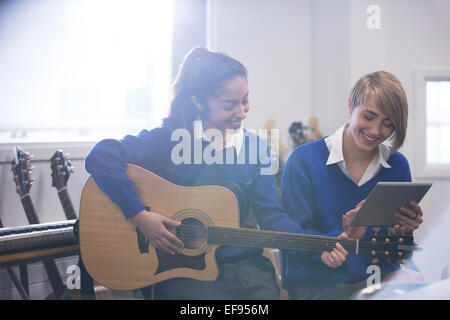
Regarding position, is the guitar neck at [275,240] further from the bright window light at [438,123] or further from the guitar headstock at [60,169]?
the guitar headstock at [60,169]

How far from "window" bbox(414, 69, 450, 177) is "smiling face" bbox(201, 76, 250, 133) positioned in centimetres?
56

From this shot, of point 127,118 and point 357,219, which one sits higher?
point 127,118

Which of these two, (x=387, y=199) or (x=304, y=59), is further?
(x=304, y=59)

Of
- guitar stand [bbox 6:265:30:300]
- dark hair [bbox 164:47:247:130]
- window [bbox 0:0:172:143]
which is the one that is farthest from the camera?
window [bbox 0:0:172:143]

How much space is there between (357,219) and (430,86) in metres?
0.56

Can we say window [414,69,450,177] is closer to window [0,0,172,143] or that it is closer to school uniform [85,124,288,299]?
school uniform [85,124,288,299]

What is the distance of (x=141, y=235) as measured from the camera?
1070 mm

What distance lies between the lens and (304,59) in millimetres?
1355

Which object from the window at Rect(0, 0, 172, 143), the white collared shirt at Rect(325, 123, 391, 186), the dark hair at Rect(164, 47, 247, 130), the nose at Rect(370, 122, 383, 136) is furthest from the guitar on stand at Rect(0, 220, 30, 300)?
the nose at Rect(370, 122, 383, 136)

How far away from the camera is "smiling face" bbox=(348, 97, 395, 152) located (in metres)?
1.05

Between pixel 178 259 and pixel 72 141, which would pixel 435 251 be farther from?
pixel 72 141

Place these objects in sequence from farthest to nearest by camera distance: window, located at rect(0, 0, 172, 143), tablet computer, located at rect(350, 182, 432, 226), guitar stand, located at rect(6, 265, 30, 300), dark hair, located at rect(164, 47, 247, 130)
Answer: window, located at rect(0, 0, 172, 143) → guitar stand, located at rect(6, 265, 30, 300) → dark hair, located at rect(164, 47, 247, 130) → tablet computer, located at rect(350, 182, 432, 226)

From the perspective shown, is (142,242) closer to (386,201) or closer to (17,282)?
(17,282)

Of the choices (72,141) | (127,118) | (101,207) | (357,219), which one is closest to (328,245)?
(357,219)
